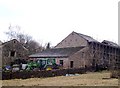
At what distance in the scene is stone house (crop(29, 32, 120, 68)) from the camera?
50094mm

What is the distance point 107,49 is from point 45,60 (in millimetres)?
15220

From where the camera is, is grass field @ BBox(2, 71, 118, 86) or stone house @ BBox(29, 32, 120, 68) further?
stone house @ BBox(29, 32, 120, 68)

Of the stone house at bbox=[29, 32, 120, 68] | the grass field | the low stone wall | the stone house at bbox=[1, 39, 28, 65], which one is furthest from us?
the stone house at bbox=[1, 39, 28, 65]

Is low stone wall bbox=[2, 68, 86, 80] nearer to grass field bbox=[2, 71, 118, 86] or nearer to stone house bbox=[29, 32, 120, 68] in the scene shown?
grass field bbox=[2, 71, 118, 86]

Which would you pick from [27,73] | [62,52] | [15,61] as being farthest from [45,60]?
[27,73]

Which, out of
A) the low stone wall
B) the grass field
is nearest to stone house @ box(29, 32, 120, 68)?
the low stone wall

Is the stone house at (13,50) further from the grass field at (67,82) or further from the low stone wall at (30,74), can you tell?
the grass field at (67,82)

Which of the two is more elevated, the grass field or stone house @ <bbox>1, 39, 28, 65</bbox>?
stone house @ <bbox>1, 39, 28, 65</bbox>

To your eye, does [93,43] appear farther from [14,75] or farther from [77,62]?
[14,75]

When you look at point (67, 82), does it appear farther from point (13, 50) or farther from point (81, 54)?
point (13, 50)

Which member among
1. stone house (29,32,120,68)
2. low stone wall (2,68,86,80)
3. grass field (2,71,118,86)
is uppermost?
stone house (29,32,120,68)

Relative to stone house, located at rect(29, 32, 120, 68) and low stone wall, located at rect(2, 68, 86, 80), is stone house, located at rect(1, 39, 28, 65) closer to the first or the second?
stone house, located at rect(29, 32, 120, 68)

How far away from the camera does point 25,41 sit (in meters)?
88.4

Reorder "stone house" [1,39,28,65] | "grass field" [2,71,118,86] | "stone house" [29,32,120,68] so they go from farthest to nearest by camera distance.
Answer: "stone house" [1,39,28,65] → "stone house" [29,32,120,68] → "grass field" [2,71,118,86]
